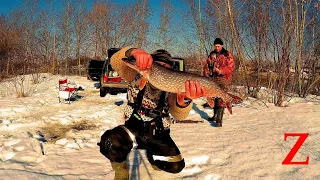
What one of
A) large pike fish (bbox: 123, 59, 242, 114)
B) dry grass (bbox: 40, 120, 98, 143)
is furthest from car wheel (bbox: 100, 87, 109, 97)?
large pike fish (bbox: 123, 59, 242, 114)

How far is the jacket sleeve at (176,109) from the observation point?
2.58 meters

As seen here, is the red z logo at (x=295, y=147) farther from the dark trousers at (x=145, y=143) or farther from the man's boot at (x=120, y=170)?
the man's boot at (x=120, y=170)

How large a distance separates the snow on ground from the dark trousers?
33cm

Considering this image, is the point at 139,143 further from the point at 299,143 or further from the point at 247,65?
the point at 247,65

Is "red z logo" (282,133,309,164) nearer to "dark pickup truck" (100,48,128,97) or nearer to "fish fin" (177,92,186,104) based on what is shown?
"fish fin" (177,92,186,104)

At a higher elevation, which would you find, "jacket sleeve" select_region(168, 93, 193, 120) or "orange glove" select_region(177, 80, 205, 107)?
"orange glove" select_region(177, 80, 205, 107)

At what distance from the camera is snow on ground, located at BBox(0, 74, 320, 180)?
281 centimetres

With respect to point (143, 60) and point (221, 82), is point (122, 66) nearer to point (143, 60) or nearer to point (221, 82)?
point (143, 60)

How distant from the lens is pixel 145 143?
250cm

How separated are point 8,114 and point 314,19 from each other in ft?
27.5

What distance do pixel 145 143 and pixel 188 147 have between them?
138cm

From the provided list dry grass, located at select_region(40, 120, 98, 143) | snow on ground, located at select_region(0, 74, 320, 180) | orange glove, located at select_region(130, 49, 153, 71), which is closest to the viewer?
orange glove, located at select_region(130, 49, 153, 71)

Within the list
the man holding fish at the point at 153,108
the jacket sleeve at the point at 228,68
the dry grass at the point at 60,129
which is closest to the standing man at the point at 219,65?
the jacket sleeve at the point at 228,68

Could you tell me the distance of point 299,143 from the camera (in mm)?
3650
